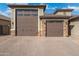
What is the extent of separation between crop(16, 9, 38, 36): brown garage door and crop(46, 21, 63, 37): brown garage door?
1644 mm

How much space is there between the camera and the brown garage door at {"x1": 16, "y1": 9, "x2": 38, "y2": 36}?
21.8 metres

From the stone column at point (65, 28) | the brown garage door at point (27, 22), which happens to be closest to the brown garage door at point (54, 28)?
the stone column at point (65, 28)

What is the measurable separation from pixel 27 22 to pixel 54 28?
3.38m

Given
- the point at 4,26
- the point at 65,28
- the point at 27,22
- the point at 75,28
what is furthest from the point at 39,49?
the point at 4,26

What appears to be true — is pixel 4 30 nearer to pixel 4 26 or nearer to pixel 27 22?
pixel 4 26

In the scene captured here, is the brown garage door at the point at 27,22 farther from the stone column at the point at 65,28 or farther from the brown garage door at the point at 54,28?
the stone column at the point at 65,28

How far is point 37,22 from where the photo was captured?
22344mm

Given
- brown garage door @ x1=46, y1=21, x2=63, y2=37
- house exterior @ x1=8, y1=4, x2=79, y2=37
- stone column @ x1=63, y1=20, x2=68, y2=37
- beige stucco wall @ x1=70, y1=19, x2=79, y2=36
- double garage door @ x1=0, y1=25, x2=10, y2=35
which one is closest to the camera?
house exterior @ x1=8, y1=4, x2=79, y2=37

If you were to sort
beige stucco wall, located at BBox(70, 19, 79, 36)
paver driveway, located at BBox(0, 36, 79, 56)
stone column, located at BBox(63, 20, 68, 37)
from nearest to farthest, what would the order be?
paver driveway, located at BBox(0, 36, 79, 56) → stone column, located at BBox(63, 20, 68, 37) → beige stucco wall, located at BBox(70, 19, 79, 36)

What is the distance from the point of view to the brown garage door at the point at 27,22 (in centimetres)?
2177

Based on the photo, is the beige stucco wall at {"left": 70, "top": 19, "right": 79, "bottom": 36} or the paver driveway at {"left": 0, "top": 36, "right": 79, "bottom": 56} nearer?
the paver driveway at {"left": 0, "top": 36, "right": 79, "bottom": 56}

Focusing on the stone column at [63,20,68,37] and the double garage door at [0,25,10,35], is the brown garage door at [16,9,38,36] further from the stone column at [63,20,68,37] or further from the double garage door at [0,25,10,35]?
the stone column at [63,20,68,37]

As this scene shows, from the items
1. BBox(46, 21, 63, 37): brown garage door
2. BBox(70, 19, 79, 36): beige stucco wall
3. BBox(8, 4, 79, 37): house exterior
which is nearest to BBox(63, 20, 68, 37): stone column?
BBox(8, 4, 79, 37): house exterior

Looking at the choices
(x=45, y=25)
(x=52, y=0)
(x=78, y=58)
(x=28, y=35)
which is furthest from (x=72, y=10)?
(x=78, y=58)
